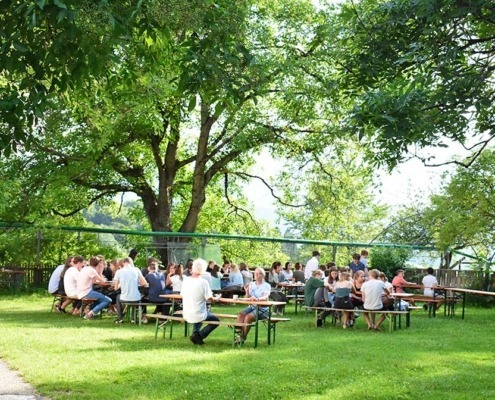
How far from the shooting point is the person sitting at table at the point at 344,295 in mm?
19297

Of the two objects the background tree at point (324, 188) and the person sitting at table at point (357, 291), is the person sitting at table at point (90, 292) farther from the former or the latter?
the background tree at point (324, 188)

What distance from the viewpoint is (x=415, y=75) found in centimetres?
1020

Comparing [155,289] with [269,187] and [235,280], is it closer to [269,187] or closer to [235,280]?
[235,280]

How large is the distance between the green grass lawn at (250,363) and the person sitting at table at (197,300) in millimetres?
347

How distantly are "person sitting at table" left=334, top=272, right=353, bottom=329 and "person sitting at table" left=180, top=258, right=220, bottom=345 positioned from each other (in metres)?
4.99

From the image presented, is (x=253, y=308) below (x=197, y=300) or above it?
below

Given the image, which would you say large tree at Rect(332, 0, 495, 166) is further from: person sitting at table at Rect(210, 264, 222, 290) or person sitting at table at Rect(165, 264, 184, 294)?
person sitting at table at Rect(210, 264, 222, 290)

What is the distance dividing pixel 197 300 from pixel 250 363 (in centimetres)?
233

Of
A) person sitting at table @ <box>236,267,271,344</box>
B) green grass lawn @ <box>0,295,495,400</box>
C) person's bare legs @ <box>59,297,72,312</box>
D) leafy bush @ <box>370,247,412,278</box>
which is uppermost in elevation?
leafy bush @ <box>370,247,412,278</box>

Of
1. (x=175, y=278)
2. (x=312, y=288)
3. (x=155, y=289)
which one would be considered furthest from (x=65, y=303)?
(x=312, y=288)

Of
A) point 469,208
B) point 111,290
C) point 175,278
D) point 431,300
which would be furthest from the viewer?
point 469,208

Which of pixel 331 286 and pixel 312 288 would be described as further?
pixel 331 286

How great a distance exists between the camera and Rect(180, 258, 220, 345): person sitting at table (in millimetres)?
14836

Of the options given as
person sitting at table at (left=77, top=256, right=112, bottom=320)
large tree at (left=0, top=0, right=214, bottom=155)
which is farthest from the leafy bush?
large tree at (left=0, top=0, right=214, bottom=155)
